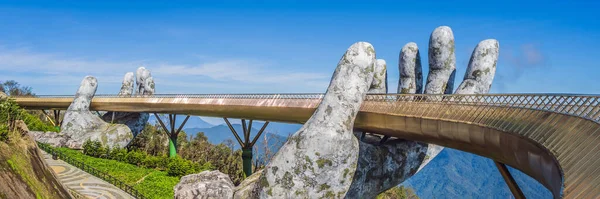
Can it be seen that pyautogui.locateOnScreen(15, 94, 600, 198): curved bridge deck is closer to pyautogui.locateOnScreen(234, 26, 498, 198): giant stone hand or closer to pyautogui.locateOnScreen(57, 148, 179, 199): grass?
pyautogui.locateOnScreen(234, 26, 498, 198): giant stone hand

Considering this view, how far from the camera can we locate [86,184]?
27.3 m

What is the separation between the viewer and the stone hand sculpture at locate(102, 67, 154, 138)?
4278 cm

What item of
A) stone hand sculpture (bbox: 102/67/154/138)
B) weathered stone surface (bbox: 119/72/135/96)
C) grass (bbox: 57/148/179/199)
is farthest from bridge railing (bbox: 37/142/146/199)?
weathered stone surface (bbox: 119/72/135/96)

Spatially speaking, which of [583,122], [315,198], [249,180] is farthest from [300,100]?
[583,122]

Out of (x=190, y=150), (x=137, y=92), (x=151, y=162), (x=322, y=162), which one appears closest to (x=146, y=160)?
(x=151, y=162)

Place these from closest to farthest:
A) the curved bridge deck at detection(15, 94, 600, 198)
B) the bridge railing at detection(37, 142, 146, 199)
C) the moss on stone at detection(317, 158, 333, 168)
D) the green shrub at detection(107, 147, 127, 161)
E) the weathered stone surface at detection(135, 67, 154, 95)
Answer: the curved bridge deck at detection(15, 94, 600, 198) → the moss on stone at detection(317, 158, 333, 168) → the bridge railing at detection(37, 142, 146, 199) → the green shrub at detection(107, 147, 127, 161) → the weathered stone surface at detection(135, 67, 154, 95)

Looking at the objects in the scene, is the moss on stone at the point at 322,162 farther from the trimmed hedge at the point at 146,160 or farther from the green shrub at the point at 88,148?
the green shrub at the point at 88,148

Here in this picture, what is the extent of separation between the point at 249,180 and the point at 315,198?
4.64 meters

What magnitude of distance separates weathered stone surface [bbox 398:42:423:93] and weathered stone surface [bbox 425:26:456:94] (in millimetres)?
915

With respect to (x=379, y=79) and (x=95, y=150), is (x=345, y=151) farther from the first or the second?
(x=95, y=150)

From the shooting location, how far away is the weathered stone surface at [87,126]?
131 ft

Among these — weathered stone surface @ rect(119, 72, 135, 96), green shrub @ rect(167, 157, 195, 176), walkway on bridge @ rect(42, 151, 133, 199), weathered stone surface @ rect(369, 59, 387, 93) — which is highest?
weathered stone surface @ rect(119, 72, 135, 96)

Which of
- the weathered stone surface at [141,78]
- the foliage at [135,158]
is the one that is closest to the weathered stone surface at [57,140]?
the foliage at [135,158]

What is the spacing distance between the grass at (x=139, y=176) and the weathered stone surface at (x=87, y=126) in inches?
170
